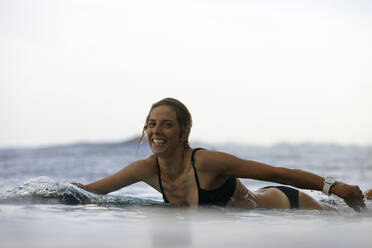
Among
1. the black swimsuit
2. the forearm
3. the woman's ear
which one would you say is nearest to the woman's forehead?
the woman's ear

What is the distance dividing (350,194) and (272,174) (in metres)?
0.66

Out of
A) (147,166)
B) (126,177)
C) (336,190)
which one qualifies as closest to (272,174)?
(336,190)

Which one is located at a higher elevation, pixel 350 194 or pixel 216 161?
pixel 216 161

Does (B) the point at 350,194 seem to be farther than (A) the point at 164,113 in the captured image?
No

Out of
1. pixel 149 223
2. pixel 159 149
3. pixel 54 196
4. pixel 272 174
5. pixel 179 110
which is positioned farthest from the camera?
pixel 54 196

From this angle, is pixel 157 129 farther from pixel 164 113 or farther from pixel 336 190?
pixel 336 190

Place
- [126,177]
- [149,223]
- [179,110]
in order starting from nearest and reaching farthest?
[149,223]
[179,110]
[126,177]

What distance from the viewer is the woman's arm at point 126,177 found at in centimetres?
416

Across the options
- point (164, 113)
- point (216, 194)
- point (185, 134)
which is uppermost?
point (164, 113)

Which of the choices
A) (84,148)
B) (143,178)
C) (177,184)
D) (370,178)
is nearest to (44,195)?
(143,178)

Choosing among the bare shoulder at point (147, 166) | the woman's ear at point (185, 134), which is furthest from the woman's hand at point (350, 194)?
the bare shoulder at point (147, 166)

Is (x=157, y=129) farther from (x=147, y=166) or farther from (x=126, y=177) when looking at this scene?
(x=126, y=177)

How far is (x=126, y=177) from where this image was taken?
4.21 metres

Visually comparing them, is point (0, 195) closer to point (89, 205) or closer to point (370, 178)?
point (89, 205)
